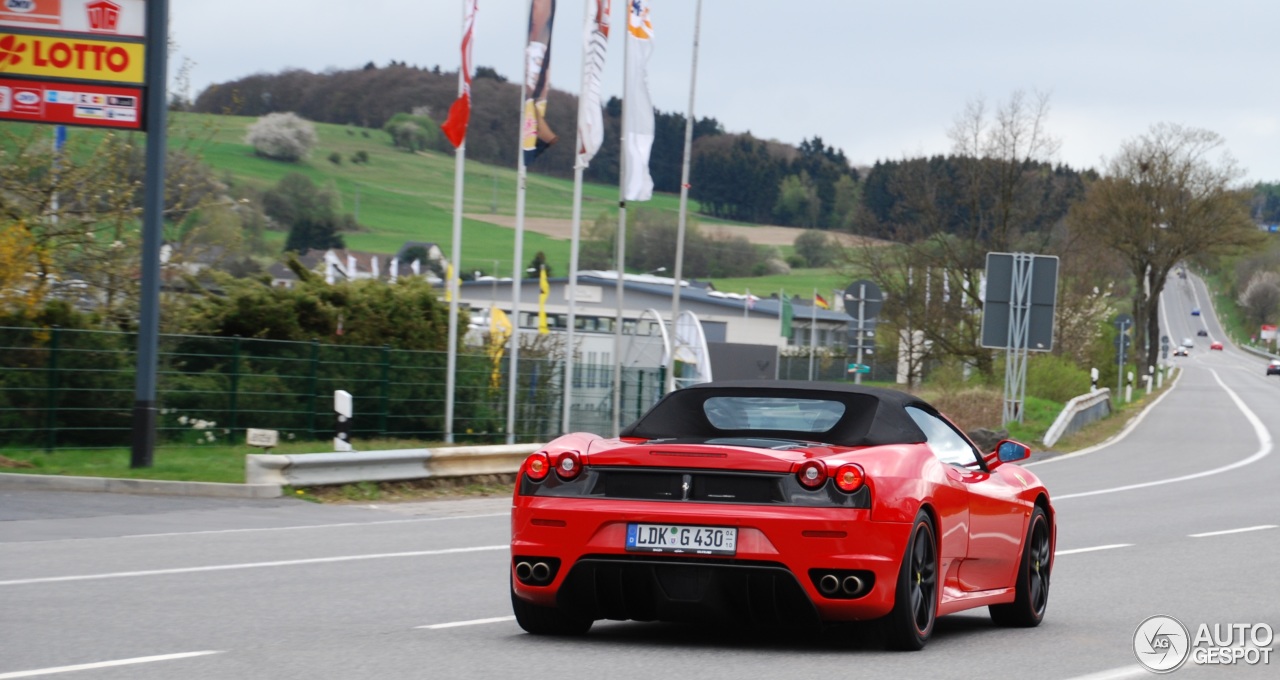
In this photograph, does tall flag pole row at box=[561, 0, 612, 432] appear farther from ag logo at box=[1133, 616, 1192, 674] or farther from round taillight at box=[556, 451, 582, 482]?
round taillight at box=[556, 451, 582, 482]

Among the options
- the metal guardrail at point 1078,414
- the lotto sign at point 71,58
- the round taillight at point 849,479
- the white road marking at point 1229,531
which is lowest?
the metal guardrail at point 1078,414

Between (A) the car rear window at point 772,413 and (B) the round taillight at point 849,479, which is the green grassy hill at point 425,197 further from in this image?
(B) the round taillight at point 849,479

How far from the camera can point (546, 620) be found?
817 centimetres

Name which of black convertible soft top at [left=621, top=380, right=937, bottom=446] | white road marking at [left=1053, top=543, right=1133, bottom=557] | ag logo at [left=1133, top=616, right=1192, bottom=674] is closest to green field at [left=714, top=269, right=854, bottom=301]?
white road marking at [left=1053, top=543, right=1133, bottom=557]

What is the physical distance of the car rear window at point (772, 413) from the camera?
8352mm

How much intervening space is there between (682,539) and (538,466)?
2.69 ft

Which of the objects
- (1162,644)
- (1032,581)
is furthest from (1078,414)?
(1162,644)

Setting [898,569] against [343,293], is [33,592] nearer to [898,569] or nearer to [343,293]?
[898,569]

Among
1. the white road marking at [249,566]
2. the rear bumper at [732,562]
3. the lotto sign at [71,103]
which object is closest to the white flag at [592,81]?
the lotto sign at [71,103]

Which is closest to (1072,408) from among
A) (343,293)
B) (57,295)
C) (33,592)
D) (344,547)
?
(343,293)

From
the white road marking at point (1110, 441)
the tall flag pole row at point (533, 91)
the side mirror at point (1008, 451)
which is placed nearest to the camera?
the side mirror at point (1008, 451)

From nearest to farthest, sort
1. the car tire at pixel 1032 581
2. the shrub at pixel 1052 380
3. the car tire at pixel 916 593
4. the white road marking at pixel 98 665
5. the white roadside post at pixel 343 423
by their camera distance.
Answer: the white road marking at pixel 98 665
the car tire at pixel 916 593
the car tire at pixel 1032 581
the white roadside post at pixel 343 423
the shrub at pixel 1052 380

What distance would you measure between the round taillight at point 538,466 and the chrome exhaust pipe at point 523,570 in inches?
15.4

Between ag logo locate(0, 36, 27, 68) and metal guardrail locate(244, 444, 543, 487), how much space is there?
4959 mm
